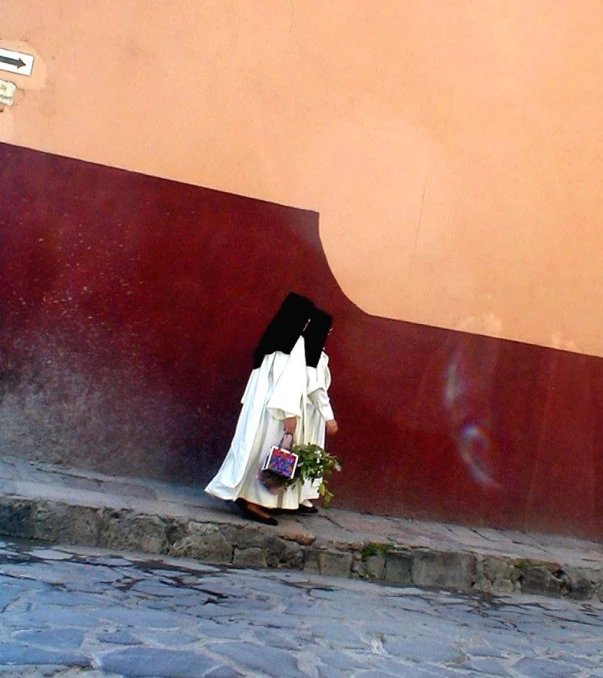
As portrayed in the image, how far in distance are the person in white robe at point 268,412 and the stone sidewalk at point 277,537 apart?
159 millimetres

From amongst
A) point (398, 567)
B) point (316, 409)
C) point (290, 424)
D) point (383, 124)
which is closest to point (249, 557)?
point (290, 424)

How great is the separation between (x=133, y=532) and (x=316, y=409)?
1.55 meters

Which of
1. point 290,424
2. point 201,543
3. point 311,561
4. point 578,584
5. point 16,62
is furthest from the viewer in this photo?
point 578,584

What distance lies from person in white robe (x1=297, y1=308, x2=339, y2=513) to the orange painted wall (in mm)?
902

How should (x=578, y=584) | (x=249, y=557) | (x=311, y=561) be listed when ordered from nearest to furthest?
(x=249, y=557), (x=311, y=561), (x=578, y=584)

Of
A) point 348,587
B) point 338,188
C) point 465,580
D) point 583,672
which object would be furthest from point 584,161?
point 583,672

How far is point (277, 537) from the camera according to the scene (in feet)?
21.7

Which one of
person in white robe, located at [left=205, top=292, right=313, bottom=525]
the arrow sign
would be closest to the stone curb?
person in white robe, located at [left=205, top=292, right=313, bottom=525]

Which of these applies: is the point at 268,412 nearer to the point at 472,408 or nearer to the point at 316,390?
the point at 316,390

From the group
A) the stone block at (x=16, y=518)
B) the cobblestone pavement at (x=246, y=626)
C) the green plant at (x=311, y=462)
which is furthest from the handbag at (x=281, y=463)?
the stone block at (x=16, y=518)

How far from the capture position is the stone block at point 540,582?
737 centimetres

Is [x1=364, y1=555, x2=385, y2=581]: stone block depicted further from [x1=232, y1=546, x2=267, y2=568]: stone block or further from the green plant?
[x1=232, y1=546, x2=267, y2=568]: stone block

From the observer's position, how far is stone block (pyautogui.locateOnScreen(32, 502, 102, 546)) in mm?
6055

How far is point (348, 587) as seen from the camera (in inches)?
253
